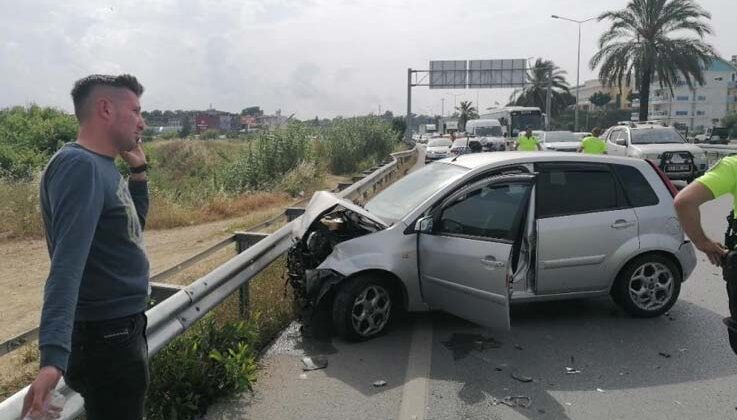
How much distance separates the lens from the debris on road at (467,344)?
16.5ft

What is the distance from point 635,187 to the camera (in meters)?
5.89

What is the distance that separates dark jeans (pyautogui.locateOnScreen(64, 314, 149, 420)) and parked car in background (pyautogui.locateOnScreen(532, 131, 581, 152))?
77.5ft

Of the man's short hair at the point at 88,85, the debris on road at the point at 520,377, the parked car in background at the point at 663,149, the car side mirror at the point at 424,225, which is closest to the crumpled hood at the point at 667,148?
the parked car in background at the point at 663,149

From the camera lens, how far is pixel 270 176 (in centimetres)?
1928

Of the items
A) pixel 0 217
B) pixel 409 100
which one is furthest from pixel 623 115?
pixel 0 217

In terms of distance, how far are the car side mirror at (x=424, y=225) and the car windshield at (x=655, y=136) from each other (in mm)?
14834

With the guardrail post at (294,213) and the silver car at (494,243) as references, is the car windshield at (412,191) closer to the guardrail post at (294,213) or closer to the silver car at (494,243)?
the silver car at (494,243)

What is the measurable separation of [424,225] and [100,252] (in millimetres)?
3395

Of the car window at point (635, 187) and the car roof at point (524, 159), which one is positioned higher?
the car roof at point (524, 159)

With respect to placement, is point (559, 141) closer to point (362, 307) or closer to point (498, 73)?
point (362, 307)

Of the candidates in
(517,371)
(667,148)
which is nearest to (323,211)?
(517,371)

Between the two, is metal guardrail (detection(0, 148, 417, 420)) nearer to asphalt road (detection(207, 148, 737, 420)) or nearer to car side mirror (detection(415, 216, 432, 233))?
asphalt road (detection(207, 148, 737, 420))

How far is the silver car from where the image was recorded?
5.04 meters

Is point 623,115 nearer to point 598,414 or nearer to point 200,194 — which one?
point 200,194
